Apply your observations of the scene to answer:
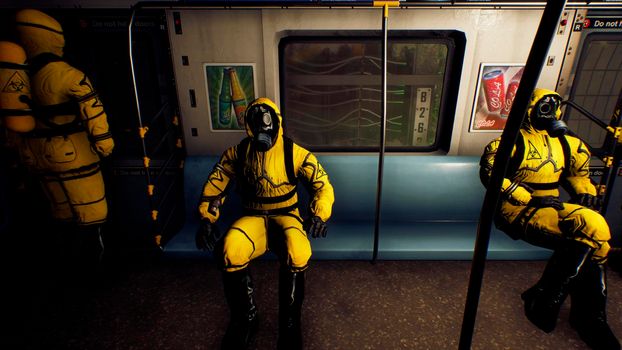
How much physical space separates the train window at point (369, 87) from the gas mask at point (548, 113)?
96 cm

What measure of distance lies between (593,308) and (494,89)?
1.92 meters

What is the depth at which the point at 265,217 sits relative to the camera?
2480mm

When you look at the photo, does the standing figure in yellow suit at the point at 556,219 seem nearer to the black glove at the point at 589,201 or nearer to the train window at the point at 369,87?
the black glove at the point at 589,201

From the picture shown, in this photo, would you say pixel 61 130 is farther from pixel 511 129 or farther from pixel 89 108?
pixel 511 129

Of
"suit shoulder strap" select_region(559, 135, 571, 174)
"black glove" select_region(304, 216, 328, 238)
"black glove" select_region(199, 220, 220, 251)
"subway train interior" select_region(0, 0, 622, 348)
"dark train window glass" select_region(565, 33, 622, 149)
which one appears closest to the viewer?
"black glove" select_region(304, 216, 328, 238)

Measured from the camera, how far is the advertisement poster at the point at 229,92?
3141 mm

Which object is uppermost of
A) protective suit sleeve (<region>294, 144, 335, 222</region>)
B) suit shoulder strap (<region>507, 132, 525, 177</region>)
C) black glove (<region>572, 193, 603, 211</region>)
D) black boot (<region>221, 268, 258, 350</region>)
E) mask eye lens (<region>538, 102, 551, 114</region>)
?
mask eye lens (<region>538, 102, 551, 114</region>)

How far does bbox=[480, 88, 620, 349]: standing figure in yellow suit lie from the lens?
7.13 feet

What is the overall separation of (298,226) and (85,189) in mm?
1775

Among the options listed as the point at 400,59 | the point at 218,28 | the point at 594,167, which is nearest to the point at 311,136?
the point at 400,59

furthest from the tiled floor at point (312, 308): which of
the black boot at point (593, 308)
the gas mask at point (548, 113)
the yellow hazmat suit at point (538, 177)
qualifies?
the gas mask at point (548, 113)

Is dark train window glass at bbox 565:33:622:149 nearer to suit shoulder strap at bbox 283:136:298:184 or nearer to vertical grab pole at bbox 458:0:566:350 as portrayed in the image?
suit shoulder strap at bbox 283:136:298:184

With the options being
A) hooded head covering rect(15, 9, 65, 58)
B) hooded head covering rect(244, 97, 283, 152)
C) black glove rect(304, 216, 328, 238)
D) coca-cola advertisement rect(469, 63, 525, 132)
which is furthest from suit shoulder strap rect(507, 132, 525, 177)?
hooded head covering rect(15, 9, 65, 58)

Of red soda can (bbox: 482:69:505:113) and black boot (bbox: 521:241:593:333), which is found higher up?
red soda can (bbox: 482:69:505:113)
